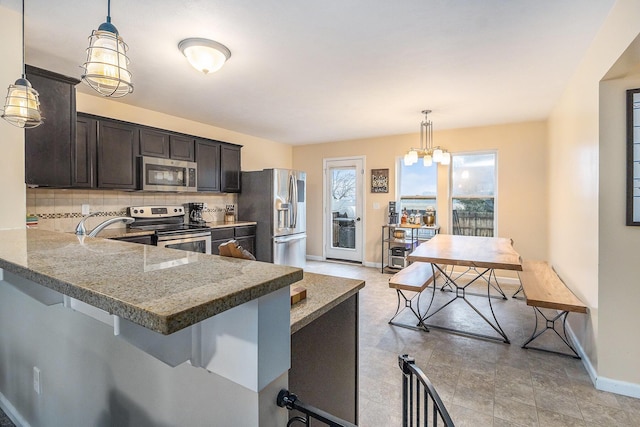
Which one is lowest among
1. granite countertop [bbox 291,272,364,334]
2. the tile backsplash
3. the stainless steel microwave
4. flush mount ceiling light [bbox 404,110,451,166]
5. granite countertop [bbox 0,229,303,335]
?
granite countertop [bbox 291,272,364,334]

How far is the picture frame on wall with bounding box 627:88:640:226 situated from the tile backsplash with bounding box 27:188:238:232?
4803mm

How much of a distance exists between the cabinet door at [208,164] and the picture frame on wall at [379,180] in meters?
2.79

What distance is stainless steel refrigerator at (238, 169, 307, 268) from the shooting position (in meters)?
5.03

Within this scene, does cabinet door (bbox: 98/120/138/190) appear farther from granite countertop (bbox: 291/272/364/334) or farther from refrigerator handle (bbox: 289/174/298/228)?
granite countertop (bbox: 291/272/364/334)

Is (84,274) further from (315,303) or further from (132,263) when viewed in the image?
(315,303)

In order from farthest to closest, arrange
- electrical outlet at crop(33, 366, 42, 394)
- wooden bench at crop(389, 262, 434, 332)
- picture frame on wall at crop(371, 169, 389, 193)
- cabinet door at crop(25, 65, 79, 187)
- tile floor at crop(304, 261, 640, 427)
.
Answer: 1. picture frame on wall at crop(371, 169, 389, 193)
2. wooden bench at crop(389, 262, 434, 332)
3. cabinet door at crop(25, 65, 79, 187)
4. tile floor at crop(304, 261, 640, 427)
5. electrical outlet at crop(33, 366, 42, 394)

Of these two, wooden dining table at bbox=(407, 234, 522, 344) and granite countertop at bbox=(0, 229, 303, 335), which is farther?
wooden dining table at bbox=(407, 234, 522, 344)

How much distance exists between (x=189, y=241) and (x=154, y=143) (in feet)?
4.33

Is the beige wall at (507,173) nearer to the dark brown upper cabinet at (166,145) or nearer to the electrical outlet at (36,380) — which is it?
the dark brown upper cabinet at (166,145)

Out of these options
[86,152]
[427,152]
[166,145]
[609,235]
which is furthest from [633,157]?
[86,152]

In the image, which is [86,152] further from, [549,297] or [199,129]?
[549,297]

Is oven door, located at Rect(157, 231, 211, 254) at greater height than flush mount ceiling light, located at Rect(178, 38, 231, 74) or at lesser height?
lesser

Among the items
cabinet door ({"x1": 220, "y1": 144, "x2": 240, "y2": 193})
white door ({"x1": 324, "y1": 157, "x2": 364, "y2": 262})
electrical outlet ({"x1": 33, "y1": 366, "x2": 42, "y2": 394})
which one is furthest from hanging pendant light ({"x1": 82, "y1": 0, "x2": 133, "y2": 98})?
white door ({"x1": 324, "y1": 157, "x2": 364, "y2": 262})

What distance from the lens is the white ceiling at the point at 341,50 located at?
196cm
